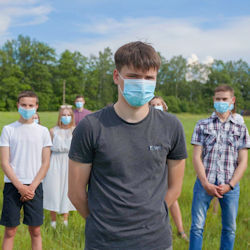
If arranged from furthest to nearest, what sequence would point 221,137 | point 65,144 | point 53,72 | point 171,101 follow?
point 171,101 → point 53,72 → point 65,144 → point 221,137

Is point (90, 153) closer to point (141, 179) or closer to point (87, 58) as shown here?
point (141, 179)

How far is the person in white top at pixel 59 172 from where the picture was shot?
18.3 feet

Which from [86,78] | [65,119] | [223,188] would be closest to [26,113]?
[65,119]

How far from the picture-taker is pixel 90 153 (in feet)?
6.86

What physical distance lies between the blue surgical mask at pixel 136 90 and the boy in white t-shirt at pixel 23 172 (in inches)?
81.9

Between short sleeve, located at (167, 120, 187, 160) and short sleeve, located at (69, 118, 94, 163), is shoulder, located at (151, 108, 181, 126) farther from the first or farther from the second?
short sleeve, located at (69, 118, 94, 163)

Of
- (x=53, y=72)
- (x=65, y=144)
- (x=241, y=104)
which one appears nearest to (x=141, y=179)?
(x=65, y=144)

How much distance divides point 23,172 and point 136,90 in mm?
2219

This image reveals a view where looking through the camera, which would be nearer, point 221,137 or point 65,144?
point 221,137

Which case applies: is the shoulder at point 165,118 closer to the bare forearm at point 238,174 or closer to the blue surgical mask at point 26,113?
the bare forearm at point 238,174

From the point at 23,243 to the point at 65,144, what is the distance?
1.82 meters

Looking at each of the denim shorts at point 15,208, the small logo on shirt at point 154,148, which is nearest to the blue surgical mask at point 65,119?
the denim shorts at point 15,208

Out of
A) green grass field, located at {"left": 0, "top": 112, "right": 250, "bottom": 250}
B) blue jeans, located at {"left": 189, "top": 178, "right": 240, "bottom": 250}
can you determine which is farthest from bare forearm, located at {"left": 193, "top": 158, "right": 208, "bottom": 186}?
green grass field, located at {"left": 0, "top": 112, "right": 250, "bottom": 250}

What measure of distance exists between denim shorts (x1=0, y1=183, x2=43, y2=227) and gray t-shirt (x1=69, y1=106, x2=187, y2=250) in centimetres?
191
